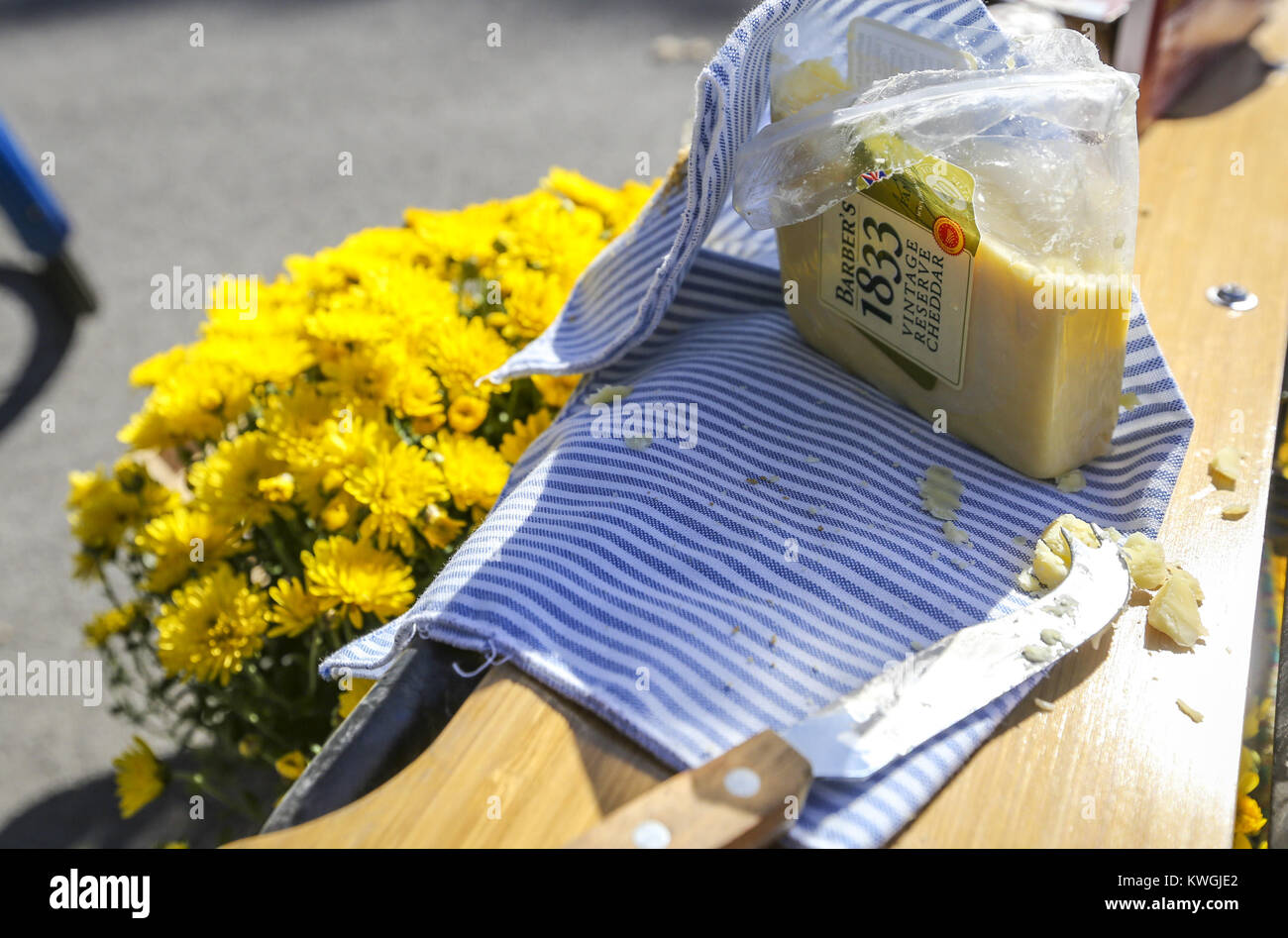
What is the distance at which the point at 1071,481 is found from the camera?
2.51 ft

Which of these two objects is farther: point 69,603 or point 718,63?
point 69,603

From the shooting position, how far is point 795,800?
567 mm

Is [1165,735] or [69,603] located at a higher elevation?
[1165,735]

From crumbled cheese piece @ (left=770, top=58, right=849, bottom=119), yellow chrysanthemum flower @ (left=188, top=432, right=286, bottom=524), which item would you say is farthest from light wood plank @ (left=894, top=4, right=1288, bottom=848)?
yellow chrysanthemum flower @ (left=188, top=432, right=286, bottom=524)

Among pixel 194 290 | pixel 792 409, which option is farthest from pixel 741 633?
pixel 194 290

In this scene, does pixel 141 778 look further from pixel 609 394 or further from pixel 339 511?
pixel 609 394

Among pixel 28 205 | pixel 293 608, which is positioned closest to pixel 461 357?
pixel 293 608

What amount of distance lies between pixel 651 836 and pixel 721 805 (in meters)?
0.04

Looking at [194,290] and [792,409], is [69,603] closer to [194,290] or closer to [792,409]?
[194,290]

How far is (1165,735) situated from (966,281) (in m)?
0.31

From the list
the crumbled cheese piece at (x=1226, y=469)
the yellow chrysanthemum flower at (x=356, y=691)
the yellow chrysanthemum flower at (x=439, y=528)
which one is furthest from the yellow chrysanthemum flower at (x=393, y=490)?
the crumbled cheese piece at (x=1226, y=469)

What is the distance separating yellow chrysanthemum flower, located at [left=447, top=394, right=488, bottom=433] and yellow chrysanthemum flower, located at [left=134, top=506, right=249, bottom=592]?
0.21 m

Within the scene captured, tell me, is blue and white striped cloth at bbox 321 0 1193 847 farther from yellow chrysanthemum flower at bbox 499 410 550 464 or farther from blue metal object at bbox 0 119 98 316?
blue metal object at bbox 0 119 98 316
